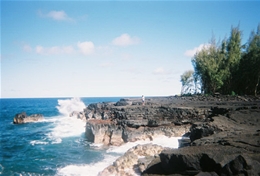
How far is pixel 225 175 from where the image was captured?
715 centimetres

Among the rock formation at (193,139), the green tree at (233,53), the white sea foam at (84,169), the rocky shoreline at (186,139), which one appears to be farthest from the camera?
the green tree at (233,53)

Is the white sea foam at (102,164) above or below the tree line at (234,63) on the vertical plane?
below

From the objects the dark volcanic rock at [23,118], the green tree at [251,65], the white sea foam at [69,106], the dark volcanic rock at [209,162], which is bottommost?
the dark volcanic rock at [23,118]

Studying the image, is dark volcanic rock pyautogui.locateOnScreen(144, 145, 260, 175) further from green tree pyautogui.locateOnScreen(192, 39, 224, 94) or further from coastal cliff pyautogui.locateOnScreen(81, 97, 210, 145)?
green tree pyautogui.locateOnScreen(192, 39, 224, 94)

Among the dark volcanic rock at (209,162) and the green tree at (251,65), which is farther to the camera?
the green tree at (251,65)

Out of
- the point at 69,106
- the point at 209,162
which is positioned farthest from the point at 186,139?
the point at 69,106

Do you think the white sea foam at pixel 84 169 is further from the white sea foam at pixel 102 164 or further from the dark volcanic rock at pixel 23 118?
the dark volcanic rock at pixel 23 118

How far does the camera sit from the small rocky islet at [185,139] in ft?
25.5

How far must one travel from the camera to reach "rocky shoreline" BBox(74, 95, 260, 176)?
25.4 feet

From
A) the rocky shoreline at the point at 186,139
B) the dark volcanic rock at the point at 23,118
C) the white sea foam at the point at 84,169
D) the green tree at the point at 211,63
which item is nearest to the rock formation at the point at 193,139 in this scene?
the rocky shoreline at the point at 186,139

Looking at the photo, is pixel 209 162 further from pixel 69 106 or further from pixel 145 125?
pixel 69 106

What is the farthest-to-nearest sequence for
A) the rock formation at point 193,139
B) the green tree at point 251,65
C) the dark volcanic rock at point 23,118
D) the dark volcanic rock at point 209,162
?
the dark volcanic rock at point 23,118 → the green tree at point 251,65 → the rock formation at point 193,139 → the dark volcanic rock at point 209,162

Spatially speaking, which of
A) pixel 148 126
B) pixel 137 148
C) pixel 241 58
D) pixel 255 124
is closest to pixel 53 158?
pixel 137 148

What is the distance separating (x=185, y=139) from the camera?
→ 1545 centimetres
